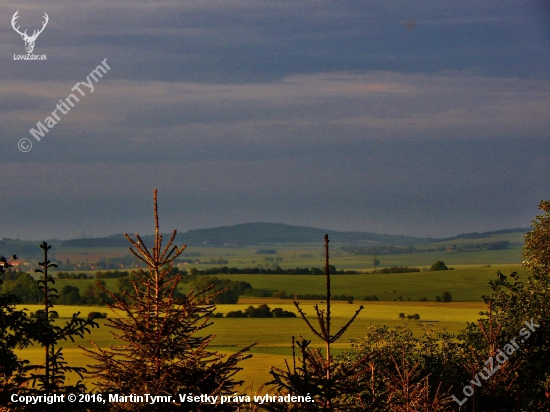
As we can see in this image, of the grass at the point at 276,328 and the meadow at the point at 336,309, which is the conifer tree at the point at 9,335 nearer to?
the meadow at the point at 336,309

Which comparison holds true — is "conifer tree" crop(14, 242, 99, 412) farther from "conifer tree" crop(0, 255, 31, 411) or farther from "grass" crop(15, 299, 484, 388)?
"grass" crop(15, 299, 484, 388)

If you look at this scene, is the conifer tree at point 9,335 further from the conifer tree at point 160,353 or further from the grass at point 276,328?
the grass at point 276,328

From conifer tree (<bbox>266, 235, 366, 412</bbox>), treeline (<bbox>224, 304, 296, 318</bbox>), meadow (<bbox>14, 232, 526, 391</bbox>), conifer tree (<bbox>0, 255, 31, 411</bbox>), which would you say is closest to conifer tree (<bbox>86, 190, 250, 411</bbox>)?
conifer tree (<bbox>266, 235, 366, 412</bbox>)

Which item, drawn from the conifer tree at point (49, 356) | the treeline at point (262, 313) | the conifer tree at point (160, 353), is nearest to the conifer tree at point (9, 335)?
the conifer tree at point (49, 356)

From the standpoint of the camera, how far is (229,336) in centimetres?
8144

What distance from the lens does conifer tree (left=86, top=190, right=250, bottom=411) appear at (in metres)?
10.0

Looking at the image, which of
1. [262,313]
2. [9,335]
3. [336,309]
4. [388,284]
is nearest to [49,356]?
[9,335]

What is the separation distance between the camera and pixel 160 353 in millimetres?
10227

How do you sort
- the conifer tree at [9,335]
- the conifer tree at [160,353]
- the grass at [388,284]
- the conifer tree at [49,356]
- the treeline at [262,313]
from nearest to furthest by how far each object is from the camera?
the conifer tree at [160,353]
the conifer tree at [49,356]
the conifer tree at [9,335]
the treeline at [262,313]
the grass at [388,284]

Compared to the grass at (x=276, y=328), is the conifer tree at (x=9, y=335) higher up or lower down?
higher up

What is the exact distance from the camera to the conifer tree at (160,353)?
1005 centimetres

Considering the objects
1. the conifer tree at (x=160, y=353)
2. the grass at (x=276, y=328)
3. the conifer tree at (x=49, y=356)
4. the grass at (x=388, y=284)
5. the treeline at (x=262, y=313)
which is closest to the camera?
the conifer tree at (x=160, y=353)

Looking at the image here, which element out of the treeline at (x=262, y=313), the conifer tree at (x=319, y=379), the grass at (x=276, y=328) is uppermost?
the conifer tree at (x=319, y=379)

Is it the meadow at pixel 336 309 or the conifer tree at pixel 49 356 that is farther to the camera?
the meadow at pixel 336 309
